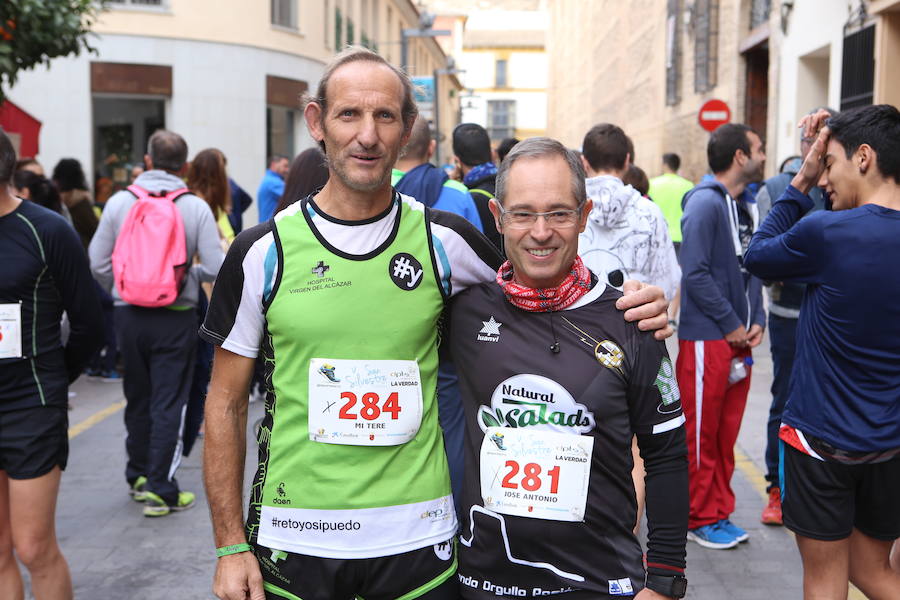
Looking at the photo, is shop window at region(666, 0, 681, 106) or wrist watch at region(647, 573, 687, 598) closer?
wrist watch at region(647, 573, 687, 598)

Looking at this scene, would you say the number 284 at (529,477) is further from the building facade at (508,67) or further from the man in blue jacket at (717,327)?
the building facade at (508,67)

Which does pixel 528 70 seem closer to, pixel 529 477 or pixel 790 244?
pixel 790 244

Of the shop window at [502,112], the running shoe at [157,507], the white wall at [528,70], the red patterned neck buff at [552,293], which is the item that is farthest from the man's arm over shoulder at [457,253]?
the white wall at [528,70]

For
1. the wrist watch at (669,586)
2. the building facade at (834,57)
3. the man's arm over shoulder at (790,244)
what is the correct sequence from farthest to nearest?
the building facade at (834,57), the man's arm over shoulder at (790,244), the wrist watch at (669,586)

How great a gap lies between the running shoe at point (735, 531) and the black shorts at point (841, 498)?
1838 mm

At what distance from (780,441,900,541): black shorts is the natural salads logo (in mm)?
1436

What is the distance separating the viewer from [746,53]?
20.3 meters

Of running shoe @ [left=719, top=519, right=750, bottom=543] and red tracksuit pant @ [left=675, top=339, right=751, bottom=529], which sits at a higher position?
red tracksuit pant @ [left=675, top=339, right=751, bottom=529]

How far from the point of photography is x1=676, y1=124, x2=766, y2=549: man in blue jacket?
5168 mm

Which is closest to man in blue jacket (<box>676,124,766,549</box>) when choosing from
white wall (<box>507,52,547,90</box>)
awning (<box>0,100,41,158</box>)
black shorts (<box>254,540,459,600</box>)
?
black shorts (<box>254,540,459,600</box>)

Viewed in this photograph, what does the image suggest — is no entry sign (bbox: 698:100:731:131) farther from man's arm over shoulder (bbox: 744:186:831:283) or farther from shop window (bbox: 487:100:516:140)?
shop window (bbox: 487:100:516:140)

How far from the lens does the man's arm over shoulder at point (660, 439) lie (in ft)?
8.08

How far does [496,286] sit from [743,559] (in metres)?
3.17

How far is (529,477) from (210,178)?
17.2 ft
